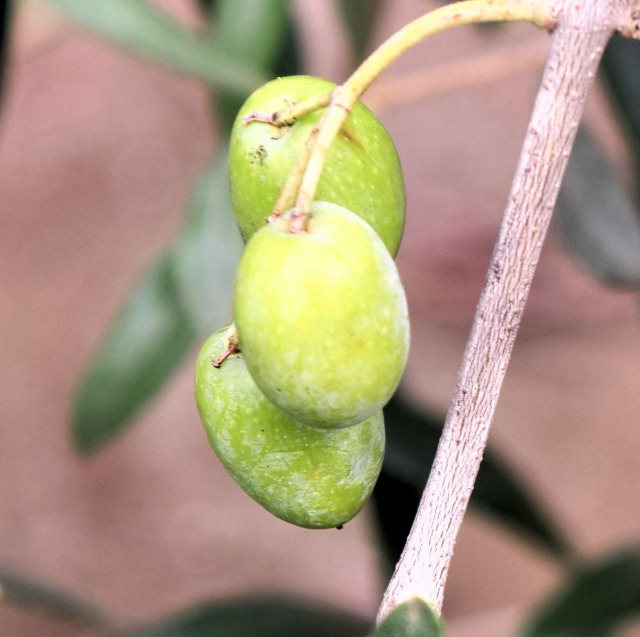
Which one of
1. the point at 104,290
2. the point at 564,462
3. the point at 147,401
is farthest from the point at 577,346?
the point at 147,401

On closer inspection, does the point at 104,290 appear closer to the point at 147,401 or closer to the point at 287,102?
the point at 147,401

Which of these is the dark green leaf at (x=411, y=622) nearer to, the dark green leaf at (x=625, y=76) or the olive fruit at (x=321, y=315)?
the olive fruit at (x=321, y=315)

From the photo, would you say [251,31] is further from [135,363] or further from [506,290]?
[506,290]

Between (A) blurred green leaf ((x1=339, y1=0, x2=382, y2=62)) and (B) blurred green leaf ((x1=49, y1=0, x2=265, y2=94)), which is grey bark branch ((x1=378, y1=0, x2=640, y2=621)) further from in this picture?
(A) blurred green leaf ((x1=339, y1=0, x2=382, y2=62))

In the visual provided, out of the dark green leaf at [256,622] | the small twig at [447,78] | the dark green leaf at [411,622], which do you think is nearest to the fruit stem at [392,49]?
the dark green leaf at [411,622]

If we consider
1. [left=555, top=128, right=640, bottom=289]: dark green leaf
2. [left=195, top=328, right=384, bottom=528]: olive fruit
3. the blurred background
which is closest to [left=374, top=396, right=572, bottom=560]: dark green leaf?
[left=555, top=128, right=640, bottom=289]: dark green leaf

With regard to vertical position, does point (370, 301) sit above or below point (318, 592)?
above

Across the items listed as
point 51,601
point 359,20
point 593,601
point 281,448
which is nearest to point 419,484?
point 593,601
